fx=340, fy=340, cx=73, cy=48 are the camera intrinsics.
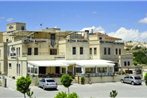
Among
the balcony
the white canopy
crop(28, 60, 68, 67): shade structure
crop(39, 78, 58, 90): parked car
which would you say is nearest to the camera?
crop(39, 78, 58, 90): parked car

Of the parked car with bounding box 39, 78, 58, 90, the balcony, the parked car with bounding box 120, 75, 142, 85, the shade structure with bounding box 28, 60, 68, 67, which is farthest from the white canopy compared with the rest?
the parked car with bounding box 39, 78, 58, 90

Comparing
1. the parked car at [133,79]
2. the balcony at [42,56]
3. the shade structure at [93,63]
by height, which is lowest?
the parked car at [133,79]

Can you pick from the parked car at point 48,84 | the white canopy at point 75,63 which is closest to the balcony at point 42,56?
the white canopy at point 75,63

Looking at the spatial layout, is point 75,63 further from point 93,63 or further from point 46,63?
point 46,63

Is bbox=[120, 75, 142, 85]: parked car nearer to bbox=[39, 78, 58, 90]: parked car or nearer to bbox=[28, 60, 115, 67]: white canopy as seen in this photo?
bbox=[28, 60, 115, 67]: white canopy

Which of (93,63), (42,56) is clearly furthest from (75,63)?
(42,56)

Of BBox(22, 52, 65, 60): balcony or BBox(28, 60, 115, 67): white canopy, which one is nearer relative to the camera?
BBox(28, 60, 115, 67): white canopy

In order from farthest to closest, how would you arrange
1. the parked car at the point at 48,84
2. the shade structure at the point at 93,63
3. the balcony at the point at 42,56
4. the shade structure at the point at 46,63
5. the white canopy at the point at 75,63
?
the balcony at the point at 42,56
the shade structure at the point at 93,63
the white canopy at the point at 75,63
the shade structure at the point at 46,63
the parked car at the point at 48,84

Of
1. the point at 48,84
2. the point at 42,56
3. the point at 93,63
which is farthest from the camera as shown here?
the point at 42,56

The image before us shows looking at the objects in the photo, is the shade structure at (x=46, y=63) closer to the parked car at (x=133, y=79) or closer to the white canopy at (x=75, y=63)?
the white canopy at (x=75, y=63)

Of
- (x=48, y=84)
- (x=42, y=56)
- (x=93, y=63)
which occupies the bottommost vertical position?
(x=48, y=84)

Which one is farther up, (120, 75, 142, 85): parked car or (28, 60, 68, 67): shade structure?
(28, 60, 68, 67): shade structure

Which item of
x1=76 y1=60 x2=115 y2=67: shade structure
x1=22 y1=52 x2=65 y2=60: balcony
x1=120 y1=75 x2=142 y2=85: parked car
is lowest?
x1=120 y1=75 x2=142 y2=85: parked car

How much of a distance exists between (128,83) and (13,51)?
20115mm
